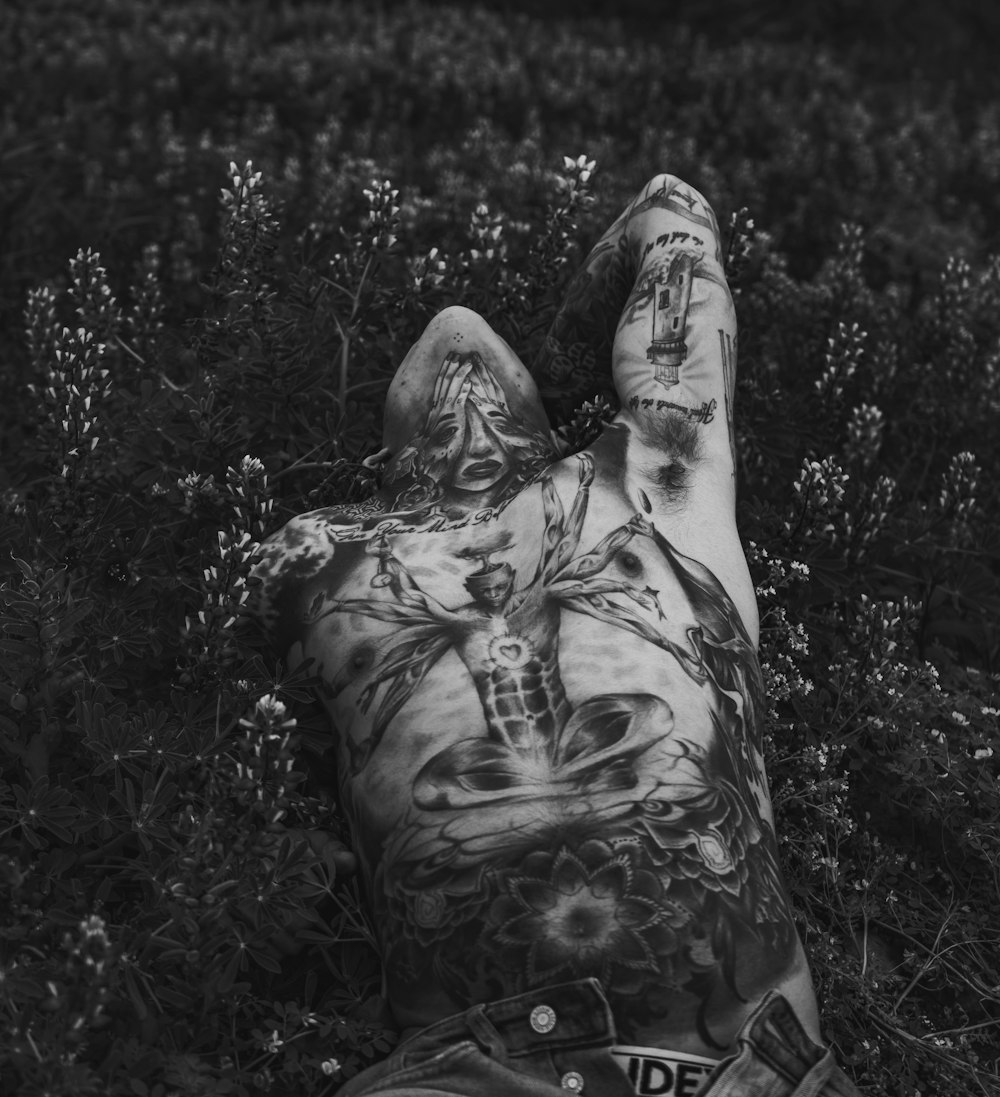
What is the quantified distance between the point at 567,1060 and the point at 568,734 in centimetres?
76

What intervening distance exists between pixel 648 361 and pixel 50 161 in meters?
5.58

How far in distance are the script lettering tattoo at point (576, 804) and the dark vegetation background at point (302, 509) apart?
384 millimetres

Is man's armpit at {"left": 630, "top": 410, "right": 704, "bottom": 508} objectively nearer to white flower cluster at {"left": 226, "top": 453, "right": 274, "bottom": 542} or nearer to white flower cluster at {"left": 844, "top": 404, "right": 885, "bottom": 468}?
white flower cluster at {"left": 226, "top": 453, "right": 274, "bottom": 542}

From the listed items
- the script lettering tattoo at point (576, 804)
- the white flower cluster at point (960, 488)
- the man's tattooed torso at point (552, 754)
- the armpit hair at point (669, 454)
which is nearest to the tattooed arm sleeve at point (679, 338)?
the armpit hair at point (669, 454)

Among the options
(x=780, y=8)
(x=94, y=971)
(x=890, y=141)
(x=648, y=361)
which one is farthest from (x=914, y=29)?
(x=94, y=971)

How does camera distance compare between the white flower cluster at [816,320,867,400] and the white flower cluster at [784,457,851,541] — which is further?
the white flower cluster at [816,320,867,400]

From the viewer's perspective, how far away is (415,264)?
5719mm

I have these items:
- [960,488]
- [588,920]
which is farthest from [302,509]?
[960,488]

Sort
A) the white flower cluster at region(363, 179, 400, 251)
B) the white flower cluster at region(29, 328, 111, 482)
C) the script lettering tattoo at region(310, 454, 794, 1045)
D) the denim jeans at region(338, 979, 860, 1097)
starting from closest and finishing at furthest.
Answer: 1. the denim jeans at region(338, 979, 860, 1097)
2. the script lettering tattoo at region(310, 454, 794, 1045)
3. the white flower cluster at region(29, 328, 111, 482)
4. the white flower cluster at region(363, 179, 400, 251)

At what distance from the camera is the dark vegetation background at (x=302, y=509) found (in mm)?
3662

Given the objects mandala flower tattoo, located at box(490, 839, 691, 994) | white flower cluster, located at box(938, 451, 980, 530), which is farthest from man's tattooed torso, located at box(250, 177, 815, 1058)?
white flower cluster, located at box(938, 451, 980, 530)

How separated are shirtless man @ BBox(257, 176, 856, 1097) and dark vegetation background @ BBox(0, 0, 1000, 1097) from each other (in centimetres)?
31

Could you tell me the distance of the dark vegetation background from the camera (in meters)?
3.66

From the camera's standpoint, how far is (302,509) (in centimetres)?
510
